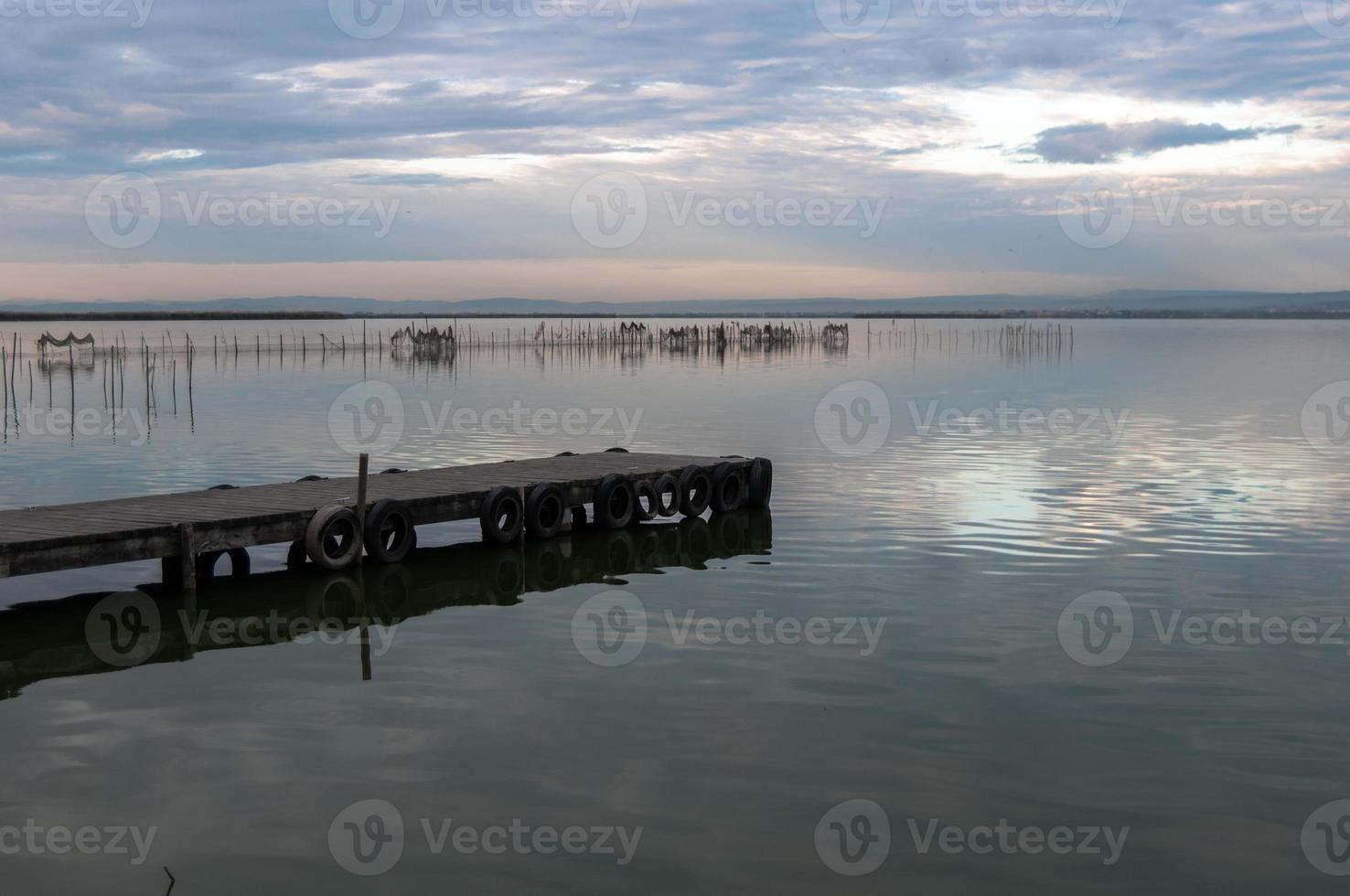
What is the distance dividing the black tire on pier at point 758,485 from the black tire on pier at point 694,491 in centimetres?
92

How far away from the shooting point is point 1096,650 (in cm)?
1274

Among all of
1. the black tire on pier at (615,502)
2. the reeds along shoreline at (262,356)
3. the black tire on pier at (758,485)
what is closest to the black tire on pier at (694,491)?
the black tire on pier at (758,485)

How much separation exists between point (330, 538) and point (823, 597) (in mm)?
6351

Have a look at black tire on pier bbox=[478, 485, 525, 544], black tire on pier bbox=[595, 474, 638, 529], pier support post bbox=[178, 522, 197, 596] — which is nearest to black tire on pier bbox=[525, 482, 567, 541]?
black tire on pier bbox=[478, 485, 525, 544]

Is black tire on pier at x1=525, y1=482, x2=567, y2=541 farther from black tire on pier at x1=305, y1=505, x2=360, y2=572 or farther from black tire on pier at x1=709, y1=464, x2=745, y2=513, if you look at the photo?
black tire on pier at x1=709, y1=464, x2=745, y2=513

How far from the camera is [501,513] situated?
19234mm

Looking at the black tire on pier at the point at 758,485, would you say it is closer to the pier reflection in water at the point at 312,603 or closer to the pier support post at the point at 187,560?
the pier reflection in water at the point at 312,603

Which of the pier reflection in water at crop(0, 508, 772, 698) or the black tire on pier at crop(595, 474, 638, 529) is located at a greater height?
the black tire on pier at crop(595, 474, 638, 529)

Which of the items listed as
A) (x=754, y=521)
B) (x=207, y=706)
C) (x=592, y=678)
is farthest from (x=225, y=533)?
(x=754, y=521)

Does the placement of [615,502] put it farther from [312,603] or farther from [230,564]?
[312,603]

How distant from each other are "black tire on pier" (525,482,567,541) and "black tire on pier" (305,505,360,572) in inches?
122

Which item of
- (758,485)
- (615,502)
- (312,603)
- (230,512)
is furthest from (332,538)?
(758,485)

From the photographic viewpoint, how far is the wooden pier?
14648 millimetres

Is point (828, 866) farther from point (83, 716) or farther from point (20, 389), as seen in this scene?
point (20, 389)
